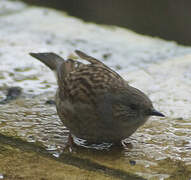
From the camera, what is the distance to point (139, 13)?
1139 centimetres

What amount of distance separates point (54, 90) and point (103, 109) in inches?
56.3

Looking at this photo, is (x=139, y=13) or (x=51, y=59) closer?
(x=51, y=59)

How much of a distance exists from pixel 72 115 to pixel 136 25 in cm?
730

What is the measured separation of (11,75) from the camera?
5.22 metres

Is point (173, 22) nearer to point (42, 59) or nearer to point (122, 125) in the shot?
point (42, 59)

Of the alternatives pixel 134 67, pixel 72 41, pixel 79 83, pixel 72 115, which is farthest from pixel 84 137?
pixel 72 41

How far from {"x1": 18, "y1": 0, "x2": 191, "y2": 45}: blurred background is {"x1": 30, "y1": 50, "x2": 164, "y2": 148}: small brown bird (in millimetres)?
6902

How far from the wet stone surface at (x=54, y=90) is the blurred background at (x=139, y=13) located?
3119 mm

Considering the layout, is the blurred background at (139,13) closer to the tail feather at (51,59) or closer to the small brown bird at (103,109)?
the tail feather at (51,59)

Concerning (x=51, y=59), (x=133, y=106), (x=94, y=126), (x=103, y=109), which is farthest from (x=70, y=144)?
(x=51, y=59)

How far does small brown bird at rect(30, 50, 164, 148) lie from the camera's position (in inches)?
145

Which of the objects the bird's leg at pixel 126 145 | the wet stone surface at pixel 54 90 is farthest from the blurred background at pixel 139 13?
the bird's leg at pixel 126 145

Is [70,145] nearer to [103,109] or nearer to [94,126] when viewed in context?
[94,126]

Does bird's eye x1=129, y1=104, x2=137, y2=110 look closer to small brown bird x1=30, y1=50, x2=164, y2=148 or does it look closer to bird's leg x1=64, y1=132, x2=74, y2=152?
small brown bird x1=30, y1=50, x2=164, y2=148
